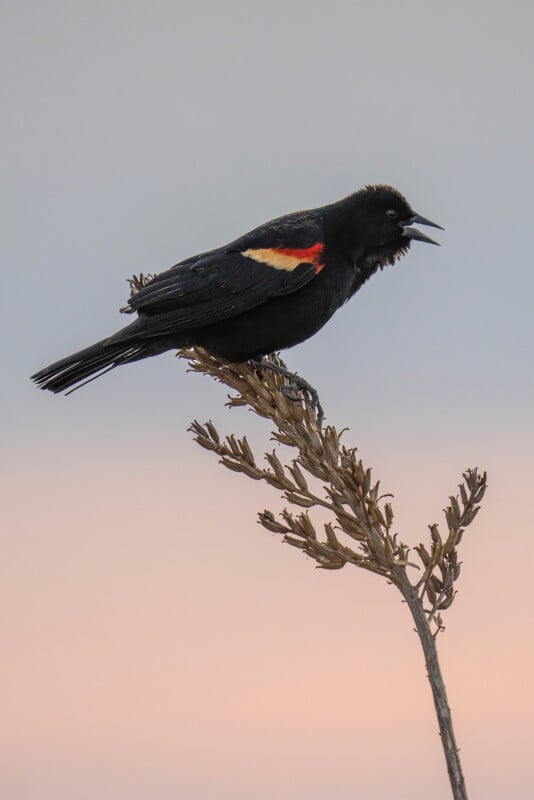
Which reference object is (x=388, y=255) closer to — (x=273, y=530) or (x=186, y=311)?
(x=186, y=311)

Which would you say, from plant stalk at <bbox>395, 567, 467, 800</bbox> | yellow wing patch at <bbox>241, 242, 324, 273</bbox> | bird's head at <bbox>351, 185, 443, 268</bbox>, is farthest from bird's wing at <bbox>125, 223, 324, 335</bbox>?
plant stalk at <bbox>395, 567, 467, 800</bbox>

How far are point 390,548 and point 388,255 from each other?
9.84ft

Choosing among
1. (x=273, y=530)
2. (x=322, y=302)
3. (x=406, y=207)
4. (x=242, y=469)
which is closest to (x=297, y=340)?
(x=322, y=302)

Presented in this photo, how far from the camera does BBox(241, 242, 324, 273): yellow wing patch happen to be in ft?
19.3

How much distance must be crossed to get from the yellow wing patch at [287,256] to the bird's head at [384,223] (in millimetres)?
324

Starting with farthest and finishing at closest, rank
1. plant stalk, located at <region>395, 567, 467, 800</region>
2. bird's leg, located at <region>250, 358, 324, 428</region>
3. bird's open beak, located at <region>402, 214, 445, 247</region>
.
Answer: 1. bird's open beak, located at <region>402, 214, 445, 247</region>
2. bird's leg, located at <region>250, 358, 324, 428</region>
3. plant stalk, located at <region>395, 567, 467, 800</region>

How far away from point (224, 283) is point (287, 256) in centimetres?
40

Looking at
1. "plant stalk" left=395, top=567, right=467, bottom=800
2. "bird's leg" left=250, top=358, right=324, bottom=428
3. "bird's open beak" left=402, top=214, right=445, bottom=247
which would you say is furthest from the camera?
"bird's open beak" left=402, top=214, right=445, bottom=247

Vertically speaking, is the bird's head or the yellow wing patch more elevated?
the bird's head

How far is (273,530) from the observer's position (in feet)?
12.6

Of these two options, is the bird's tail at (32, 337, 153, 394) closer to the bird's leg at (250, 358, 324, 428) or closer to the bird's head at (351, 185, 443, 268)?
the bird's leg at (250, 358, 324, 428)

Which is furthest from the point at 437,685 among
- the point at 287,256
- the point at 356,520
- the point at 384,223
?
the point at 384,223

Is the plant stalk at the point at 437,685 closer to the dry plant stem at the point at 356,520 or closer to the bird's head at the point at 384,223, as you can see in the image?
the dry plant stem at the point at 356,520

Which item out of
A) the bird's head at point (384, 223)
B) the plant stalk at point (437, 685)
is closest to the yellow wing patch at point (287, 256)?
the bird's head at point (384, 223)
